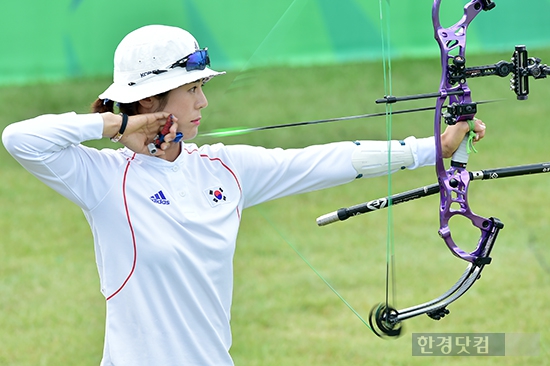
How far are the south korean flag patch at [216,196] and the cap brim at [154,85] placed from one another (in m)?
0.32

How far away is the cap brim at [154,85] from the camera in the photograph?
2613 millimetres

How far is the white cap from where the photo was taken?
2629 millimetres

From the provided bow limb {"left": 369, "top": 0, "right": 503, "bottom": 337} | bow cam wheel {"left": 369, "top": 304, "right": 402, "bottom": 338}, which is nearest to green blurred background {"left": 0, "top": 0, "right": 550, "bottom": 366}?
bow limb {"left": 369, "top": 0, "right": 503, "bottom": 337}

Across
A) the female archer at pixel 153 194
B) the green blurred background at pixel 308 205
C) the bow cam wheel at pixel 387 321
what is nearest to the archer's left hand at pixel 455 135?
the female archer at pixel 153 194

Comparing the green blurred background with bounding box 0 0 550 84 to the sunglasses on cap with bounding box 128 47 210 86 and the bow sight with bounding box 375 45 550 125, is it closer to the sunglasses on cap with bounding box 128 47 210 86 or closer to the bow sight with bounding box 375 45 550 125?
the bow sight with bounding box 375 45 550 125

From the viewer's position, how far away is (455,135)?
2.67m

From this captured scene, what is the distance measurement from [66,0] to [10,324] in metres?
3.83

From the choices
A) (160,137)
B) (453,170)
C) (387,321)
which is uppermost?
(160,137)

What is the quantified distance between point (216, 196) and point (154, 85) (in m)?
0.36

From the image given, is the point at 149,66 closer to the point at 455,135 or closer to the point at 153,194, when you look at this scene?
the point at 153,194

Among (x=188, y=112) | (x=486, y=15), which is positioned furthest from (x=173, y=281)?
(x=486, y=15)

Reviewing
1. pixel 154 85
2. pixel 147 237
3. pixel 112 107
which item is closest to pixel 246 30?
pixel 112 107

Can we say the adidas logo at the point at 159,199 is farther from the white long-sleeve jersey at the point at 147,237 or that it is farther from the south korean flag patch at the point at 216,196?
the south korean flag patch at the point at 216,196

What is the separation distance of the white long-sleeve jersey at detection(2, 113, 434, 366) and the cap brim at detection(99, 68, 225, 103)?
0.12 meters
